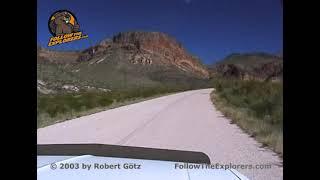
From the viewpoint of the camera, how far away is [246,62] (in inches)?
1745

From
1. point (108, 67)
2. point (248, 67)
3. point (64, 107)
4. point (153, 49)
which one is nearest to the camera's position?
point (64, 107)

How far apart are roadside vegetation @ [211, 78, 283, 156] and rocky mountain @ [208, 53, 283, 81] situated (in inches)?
44.5

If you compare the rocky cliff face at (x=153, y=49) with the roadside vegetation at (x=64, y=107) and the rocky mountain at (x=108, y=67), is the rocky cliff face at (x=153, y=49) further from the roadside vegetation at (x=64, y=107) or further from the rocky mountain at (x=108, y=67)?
the roadside vegetation at (x=64, y=107)

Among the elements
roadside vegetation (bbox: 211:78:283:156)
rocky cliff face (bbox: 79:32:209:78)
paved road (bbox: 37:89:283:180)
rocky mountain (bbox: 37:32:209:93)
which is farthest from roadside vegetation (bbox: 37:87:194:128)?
rocky mountain (bbox: 37:32:209:93)

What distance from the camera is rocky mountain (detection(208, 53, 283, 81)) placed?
33.2 m

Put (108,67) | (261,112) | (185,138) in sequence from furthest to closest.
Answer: (108,67) → (261,112) → (185,138)

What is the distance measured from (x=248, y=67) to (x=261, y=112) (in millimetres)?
22179

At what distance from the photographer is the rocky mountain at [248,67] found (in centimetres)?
3319

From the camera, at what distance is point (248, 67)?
41.2m

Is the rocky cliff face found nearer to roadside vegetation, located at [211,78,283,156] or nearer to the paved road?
roadside vegetation, located at [211,78,283,156]

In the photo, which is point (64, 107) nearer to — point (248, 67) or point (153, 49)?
point (153, 49)

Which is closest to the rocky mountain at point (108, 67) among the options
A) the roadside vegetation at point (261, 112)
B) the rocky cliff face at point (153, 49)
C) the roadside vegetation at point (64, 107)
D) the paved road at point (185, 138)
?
the rocky cliff face at point (153, 49)

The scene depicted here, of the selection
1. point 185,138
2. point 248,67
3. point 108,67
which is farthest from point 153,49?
point 185,138

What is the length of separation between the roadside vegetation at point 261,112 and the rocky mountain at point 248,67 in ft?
3.71
